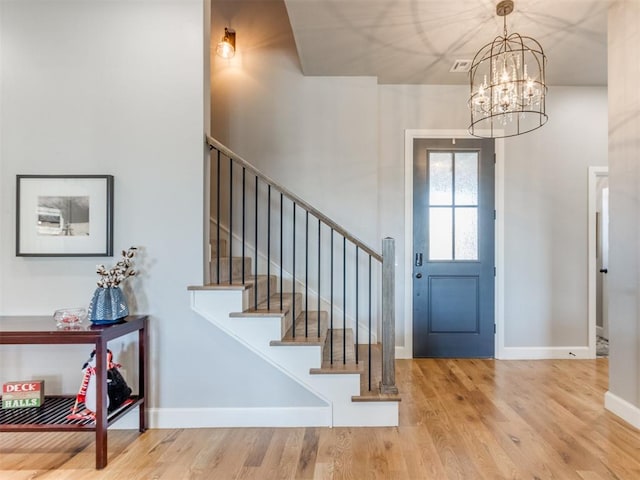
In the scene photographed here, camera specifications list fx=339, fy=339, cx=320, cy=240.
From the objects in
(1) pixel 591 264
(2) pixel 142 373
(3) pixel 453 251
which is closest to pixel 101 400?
(2) pixel 142 373

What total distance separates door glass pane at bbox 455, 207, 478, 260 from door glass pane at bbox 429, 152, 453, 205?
0.20 metres

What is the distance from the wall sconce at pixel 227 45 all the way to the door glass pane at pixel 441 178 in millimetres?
2266

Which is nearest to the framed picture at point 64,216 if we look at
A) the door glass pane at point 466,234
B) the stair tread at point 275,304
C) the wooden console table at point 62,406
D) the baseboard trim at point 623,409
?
the wooden console table at point 62,406

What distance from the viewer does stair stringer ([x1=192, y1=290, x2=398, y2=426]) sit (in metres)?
2.21

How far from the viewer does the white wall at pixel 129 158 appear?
7.36ft

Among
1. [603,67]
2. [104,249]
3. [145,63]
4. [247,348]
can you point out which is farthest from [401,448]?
[603,67]

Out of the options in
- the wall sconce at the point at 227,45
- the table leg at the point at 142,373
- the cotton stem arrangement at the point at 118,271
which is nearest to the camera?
the cotton stem arrangement at the point at 118,271

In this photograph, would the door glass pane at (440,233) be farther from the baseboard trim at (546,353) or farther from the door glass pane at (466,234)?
the baseboard trim at (546,353)

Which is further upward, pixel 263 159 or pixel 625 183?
pixel 263 159

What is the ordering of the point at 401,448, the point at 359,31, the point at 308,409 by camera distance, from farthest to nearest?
the point at 359,31, the point at 308,409, the point at 401,448

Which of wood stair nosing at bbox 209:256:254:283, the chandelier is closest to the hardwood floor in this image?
wood stair nosing at bbox 209:256:254:283

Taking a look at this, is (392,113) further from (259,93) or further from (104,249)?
(104,249)

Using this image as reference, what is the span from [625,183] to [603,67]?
1602mm

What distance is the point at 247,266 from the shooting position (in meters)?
3.18
